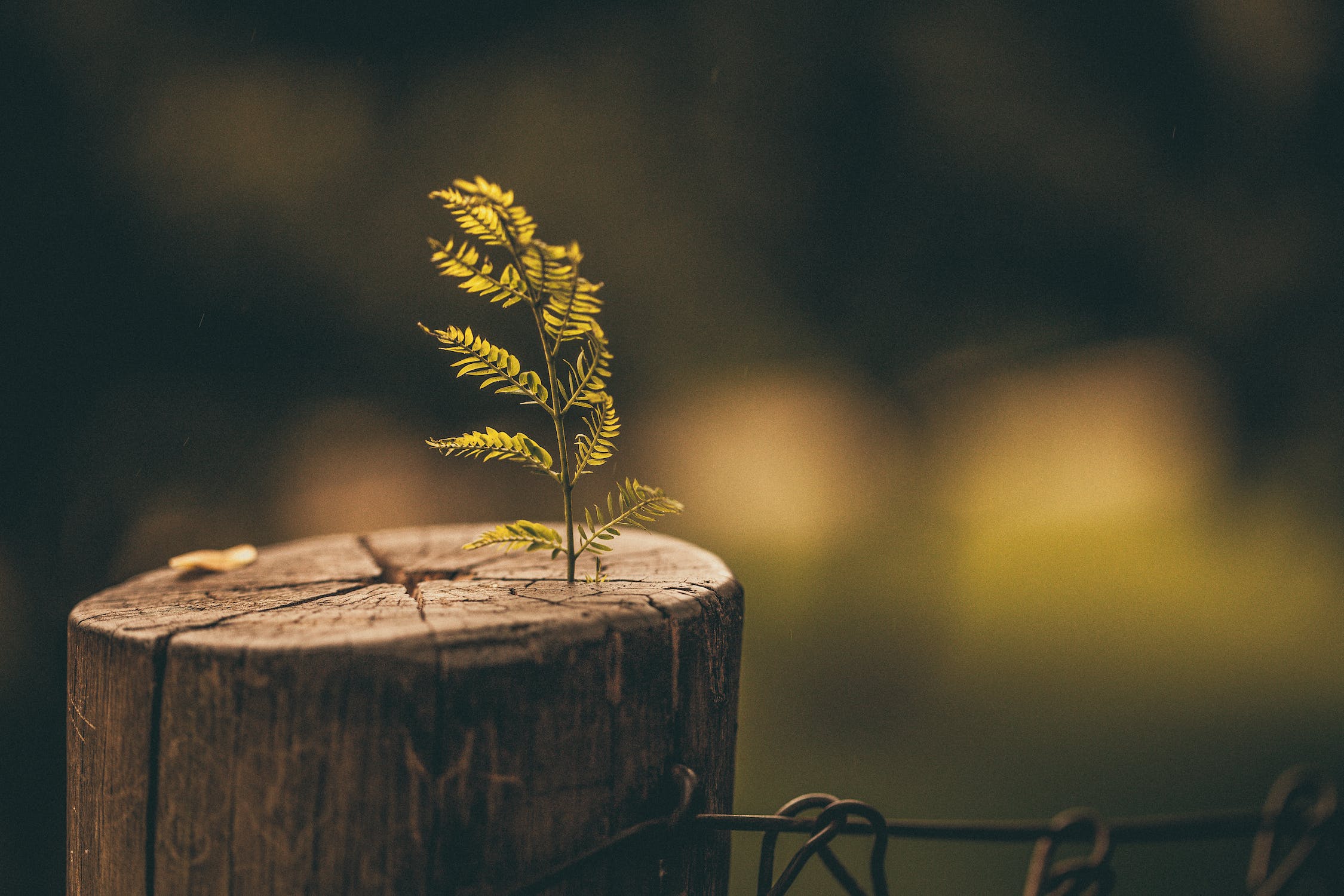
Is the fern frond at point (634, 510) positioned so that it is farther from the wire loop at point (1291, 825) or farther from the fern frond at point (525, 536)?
the wire loop at point (1291, 825)

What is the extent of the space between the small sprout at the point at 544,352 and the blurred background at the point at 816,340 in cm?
275

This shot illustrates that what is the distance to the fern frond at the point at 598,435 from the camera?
39.5 inches

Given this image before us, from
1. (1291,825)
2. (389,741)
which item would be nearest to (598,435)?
(389,741)

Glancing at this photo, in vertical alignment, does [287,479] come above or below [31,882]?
above

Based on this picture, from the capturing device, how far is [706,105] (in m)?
4.24

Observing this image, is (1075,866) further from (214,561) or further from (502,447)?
(214,561)

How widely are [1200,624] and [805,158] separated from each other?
3238 mm

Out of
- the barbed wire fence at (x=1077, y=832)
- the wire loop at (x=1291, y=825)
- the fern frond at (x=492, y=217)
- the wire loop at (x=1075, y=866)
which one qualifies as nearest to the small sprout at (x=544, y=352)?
the fern frond at (x=492, y=217)

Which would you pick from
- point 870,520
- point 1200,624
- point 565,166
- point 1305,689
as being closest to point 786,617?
point 870,520

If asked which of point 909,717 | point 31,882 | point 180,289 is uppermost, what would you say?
point 180,289

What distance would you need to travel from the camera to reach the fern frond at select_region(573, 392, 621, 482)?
1004 mm

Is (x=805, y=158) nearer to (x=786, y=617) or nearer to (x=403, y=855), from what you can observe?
(x=786, y=617)

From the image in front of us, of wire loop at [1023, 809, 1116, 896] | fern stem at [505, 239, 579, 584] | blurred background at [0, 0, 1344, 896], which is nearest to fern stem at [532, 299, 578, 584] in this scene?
fern stem at [505, 239, 579, 584]

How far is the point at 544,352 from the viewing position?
0.99m
